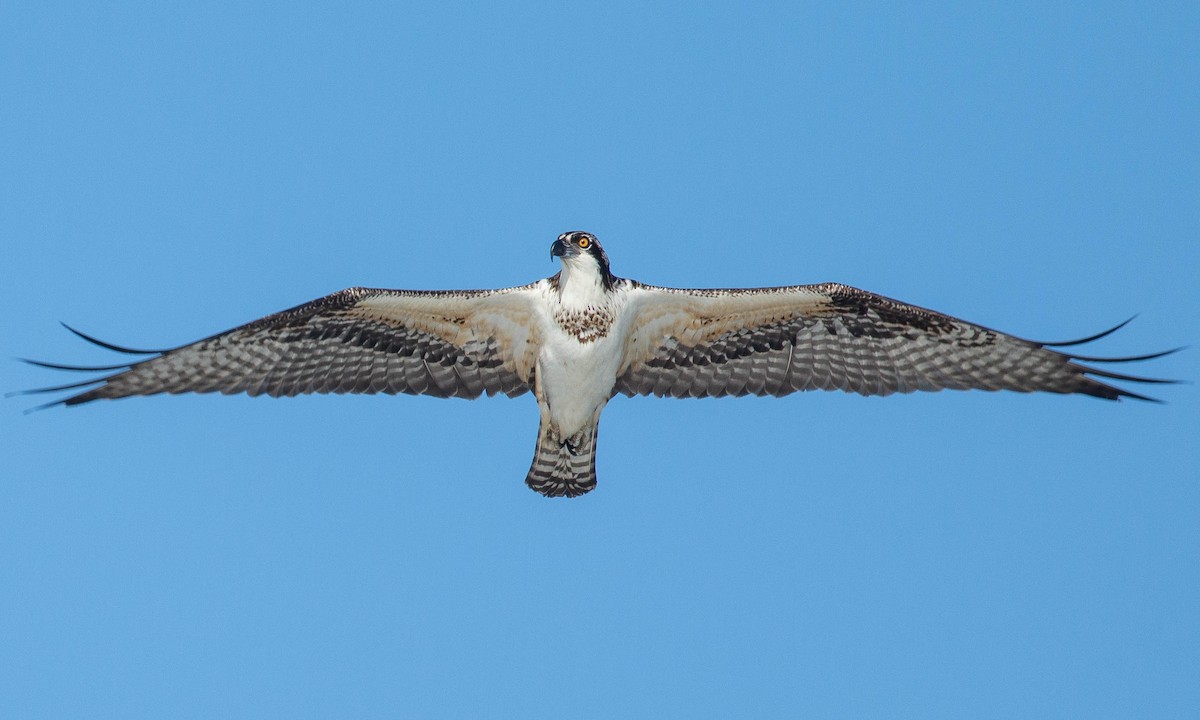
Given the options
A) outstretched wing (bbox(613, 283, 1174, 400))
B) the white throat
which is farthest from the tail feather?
the white throat

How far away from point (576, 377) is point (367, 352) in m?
2.33

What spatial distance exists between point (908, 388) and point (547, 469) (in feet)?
12.6

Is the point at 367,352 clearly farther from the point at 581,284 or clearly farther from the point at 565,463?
the point at 581,284

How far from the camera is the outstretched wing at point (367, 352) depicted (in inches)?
487

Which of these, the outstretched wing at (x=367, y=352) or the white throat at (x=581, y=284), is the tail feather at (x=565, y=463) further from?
the white throat at (x=581, y=284)

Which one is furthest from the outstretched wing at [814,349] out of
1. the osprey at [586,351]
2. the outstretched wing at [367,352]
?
the outstretched wing at [367,352]

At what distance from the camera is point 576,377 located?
40.3 ft

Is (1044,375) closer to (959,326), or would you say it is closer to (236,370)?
(959,326)

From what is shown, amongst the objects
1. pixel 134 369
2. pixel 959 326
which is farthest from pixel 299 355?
pixel 959 326

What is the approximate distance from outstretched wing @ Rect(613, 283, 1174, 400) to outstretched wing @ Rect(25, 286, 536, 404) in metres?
1.32

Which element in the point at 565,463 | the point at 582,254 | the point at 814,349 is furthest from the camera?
the point at 814,349

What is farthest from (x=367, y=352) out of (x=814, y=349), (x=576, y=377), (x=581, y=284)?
(x=814, y=349)

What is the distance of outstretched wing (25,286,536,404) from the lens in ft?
40.6

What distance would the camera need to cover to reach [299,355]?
12.9 metres
